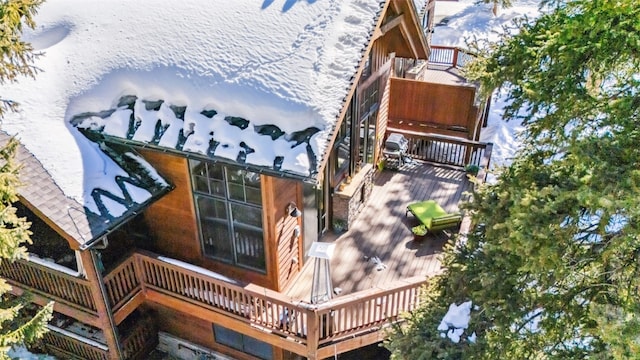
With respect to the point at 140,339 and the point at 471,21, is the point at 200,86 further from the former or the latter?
the point at 471,21

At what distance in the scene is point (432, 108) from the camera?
15648 mm

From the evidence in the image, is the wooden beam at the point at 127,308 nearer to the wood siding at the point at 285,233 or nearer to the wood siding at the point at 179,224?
the wood siding at the point at 179,224

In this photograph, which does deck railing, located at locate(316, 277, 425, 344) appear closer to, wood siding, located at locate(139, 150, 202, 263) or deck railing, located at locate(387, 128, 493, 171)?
wood siding, located at locate(139, 150, 202, 263)

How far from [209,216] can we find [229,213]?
1.68 ft

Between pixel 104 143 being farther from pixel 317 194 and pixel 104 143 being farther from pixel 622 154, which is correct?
pixel 622 154

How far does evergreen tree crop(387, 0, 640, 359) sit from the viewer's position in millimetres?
4645

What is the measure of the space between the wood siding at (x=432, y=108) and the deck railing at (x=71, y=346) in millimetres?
10662

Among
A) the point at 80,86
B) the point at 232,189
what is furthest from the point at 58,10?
the point at 232,189

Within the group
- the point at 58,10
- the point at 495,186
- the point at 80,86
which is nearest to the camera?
the point at 495,186

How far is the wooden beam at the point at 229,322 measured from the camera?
8773 millimetres

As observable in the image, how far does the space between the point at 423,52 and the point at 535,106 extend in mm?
6953

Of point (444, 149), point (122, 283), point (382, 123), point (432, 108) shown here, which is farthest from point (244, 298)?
point (432, 108)

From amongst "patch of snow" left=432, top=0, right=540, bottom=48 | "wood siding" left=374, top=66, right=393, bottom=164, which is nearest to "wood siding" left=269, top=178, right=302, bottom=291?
"wood siding" left=374, top=66, right=393, bottom=164

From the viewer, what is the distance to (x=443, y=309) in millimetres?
7121
